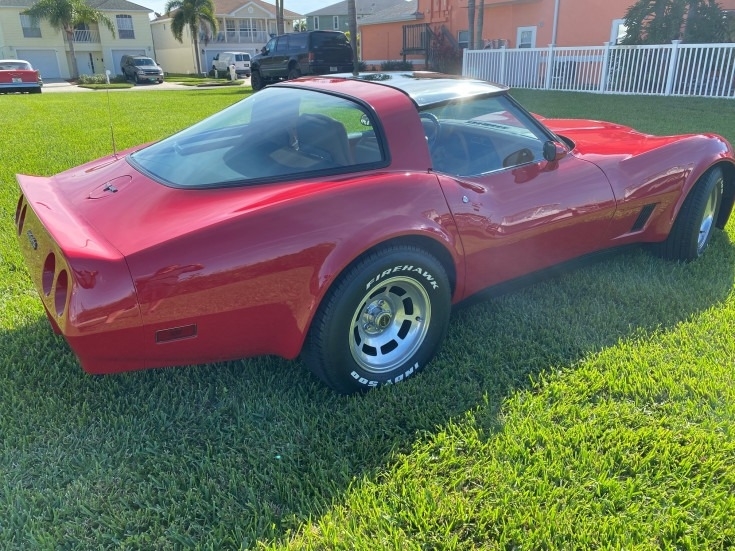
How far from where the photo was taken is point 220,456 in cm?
208

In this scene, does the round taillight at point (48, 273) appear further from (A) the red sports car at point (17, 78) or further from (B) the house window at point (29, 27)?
(B) the house window at point (29, 27)

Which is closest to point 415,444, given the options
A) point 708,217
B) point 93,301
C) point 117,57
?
point 93,301

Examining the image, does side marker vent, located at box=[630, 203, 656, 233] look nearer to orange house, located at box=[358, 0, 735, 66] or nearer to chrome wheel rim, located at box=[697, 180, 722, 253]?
chrome wheel rim, located at box=[697, 180, 722, 253]

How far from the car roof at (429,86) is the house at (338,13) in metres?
48.5

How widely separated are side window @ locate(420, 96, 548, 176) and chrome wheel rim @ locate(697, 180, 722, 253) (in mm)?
1354

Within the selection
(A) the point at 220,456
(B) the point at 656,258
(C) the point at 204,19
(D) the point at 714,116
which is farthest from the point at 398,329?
(C) the point at 204,19

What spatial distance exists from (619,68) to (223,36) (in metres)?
44.1

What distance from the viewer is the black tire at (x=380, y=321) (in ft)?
7.17

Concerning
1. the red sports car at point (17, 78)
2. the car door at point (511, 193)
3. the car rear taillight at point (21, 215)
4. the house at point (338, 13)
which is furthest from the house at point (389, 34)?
the car rear taillight at point (21, 215)

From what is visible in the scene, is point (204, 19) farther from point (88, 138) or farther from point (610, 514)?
point (610, 514)

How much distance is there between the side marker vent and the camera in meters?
3.27

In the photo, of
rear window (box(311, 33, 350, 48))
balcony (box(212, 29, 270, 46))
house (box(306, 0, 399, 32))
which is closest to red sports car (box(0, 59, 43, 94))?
rear window (box(311, 33, 350, 48))

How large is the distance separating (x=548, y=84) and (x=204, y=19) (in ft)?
120

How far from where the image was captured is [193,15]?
42.5m
